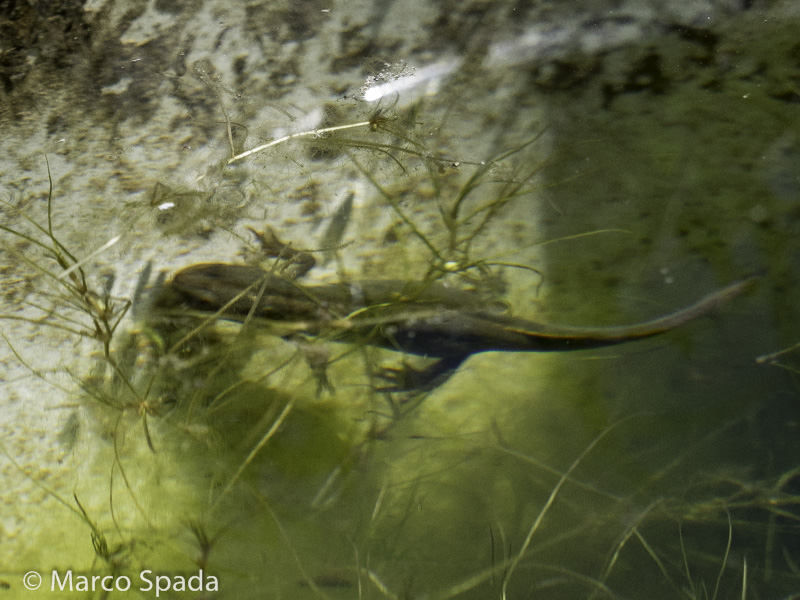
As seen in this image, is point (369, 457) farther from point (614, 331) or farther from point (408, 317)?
point (614, 331)

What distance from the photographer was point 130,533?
280 cm

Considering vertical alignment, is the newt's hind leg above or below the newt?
below

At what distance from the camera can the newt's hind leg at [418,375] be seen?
10.2 feet

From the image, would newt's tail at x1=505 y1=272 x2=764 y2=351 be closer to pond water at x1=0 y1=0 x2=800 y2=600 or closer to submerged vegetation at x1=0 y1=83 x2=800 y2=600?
pond water at x1=0 y1=0 x2=800 y2=600

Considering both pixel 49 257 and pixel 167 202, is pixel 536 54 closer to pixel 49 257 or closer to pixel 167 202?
pixel 167 202

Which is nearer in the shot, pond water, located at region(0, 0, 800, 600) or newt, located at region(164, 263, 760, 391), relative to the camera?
pond water, located at region(0, 0, 800, 600)

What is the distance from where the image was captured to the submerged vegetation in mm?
2803

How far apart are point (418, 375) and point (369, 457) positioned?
462mm

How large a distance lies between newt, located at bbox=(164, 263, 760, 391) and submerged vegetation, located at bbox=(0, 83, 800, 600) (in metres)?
0.04

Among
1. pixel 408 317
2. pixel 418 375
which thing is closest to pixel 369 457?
pixel 418 375

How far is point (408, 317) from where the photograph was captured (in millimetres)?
3133

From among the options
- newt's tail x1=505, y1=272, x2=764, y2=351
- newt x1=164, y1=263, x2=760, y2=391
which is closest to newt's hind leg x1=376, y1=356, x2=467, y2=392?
newt x1=164, y1=263, x2=760, y2=391

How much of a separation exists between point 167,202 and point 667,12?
268cm

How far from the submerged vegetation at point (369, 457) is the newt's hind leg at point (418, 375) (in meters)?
0.03
